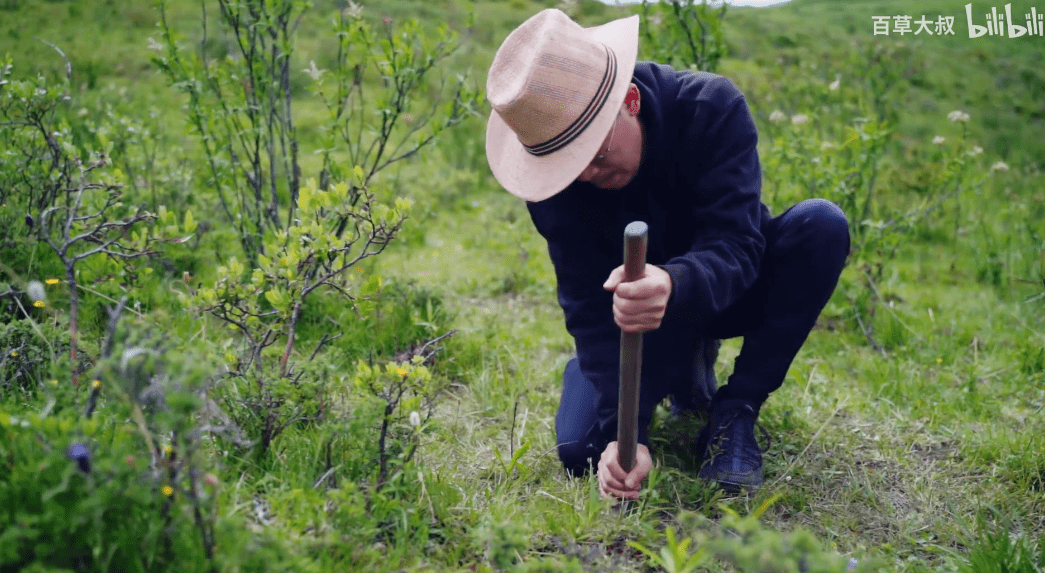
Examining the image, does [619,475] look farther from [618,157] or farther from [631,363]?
[618,157]

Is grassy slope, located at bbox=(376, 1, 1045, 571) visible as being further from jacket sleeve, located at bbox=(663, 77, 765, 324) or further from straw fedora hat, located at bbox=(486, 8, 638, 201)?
straw fedora hat, located at bbox=(486, 8, 638, 201)

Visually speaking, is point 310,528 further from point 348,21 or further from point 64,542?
point 348,21

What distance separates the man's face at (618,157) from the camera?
2.16 meters

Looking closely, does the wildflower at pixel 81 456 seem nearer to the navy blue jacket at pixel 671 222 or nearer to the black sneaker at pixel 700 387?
the navy blue jacket at pixel 671 222

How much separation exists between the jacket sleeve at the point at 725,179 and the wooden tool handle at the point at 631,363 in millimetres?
227

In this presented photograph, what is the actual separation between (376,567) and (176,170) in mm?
3476

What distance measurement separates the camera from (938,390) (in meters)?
3.25

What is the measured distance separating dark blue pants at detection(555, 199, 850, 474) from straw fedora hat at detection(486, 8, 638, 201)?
864mm

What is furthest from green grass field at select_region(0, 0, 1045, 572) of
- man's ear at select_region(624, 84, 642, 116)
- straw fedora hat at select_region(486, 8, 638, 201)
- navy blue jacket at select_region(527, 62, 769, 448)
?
man's ear at select_region(624, 84, 642, 116)

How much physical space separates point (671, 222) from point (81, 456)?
182 centimetres

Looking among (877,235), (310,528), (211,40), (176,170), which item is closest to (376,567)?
(310,528)

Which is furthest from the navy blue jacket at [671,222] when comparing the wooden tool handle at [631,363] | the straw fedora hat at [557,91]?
the straw fedora hat at [557,91]

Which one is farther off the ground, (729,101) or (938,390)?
(729,101)

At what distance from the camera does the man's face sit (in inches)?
85.0
